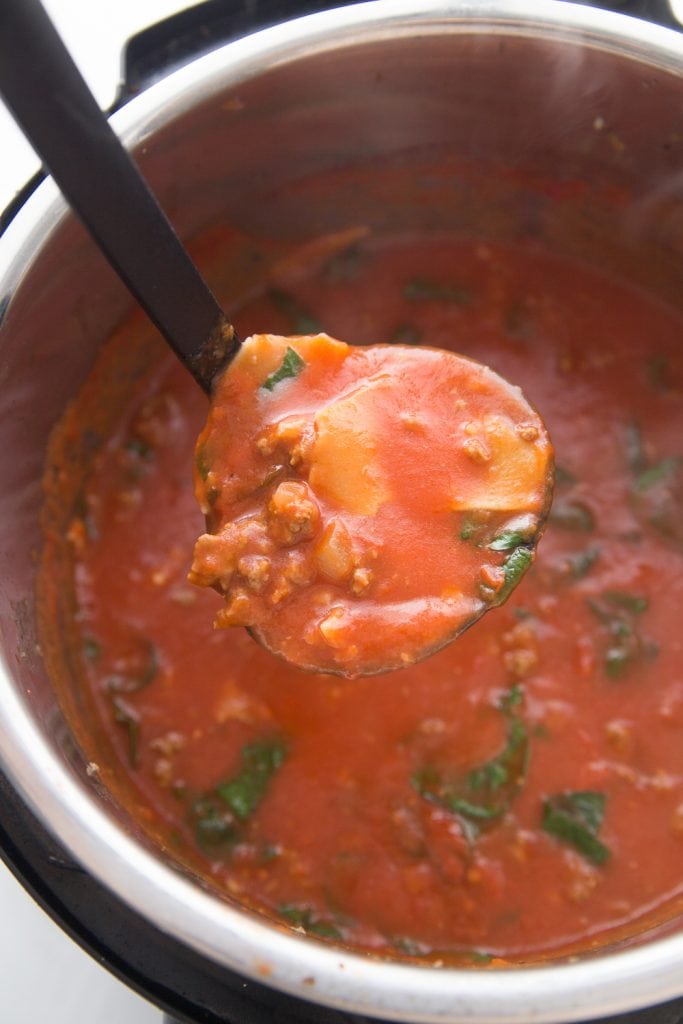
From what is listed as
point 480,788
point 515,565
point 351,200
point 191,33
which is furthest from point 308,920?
point 191,33

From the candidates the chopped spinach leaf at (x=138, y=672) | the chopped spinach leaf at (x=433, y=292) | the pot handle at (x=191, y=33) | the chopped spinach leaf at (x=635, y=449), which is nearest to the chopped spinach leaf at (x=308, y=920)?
the chopped spinach leaf at (x=138, y=672)

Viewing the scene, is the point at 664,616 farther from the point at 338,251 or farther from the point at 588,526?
the point at 338,251

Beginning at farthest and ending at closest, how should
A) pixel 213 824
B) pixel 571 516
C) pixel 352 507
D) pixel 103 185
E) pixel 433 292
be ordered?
pixel 433 292 < pixel 571 516 < pixel 213 824 < pixel 352 507 < pixel 103 185

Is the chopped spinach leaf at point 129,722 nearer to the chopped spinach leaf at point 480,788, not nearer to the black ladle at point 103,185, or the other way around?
the chopped spinach leaf at point 480,788

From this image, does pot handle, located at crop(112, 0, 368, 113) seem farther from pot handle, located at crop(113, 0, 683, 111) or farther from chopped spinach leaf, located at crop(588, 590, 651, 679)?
chopped spinach leaf, located at crop(588, 590, 651, 679)

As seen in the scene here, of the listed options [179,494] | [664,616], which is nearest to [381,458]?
[179,494]

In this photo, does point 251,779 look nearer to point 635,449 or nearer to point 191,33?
point 635,449

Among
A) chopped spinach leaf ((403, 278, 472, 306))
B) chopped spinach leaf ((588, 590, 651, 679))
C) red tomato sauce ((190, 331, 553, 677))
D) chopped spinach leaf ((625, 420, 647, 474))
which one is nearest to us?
red tomato sauce ((190, 331, 553, 677))

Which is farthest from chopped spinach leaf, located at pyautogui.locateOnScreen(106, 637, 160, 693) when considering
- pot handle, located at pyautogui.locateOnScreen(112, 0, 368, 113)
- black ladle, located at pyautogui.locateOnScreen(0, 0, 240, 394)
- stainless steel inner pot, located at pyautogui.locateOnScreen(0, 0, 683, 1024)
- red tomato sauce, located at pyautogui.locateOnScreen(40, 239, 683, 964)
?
pot handle, located at pyautogui.locateOnScreen(112, 0, 368, 113)
